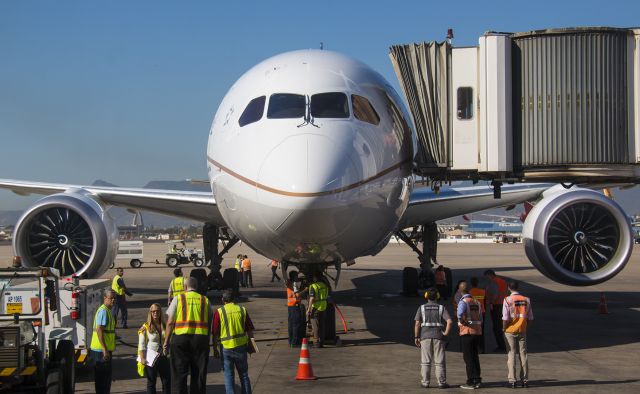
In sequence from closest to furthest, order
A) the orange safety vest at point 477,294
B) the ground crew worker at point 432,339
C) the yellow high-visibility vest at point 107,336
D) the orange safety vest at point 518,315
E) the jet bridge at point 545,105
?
the yellow high-visibility vest at point 107,336, the ground crew worker at point 432,339, the orange safety vest at point 518,315, the jet bridge at point 545,105, the orange safety vest at point 477,294

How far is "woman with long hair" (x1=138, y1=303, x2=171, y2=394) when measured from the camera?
8617 mm

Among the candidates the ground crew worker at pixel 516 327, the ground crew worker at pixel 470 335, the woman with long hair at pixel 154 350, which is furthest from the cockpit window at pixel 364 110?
the woman with long hair at pixel 154 350

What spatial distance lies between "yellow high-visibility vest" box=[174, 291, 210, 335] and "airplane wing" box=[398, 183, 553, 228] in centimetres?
961

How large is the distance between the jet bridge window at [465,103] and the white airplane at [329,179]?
0.88 m

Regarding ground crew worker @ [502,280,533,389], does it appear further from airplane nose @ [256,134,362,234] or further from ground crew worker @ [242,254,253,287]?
ground crew worker @ [242,254,253,287]

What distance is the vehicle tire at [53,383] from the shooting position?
8.03 metres

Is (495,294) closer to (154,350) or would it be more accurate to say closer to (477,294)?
(477,294)

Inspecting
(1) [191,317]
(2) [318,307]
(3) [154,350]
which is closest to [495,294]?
(2) [318,307]

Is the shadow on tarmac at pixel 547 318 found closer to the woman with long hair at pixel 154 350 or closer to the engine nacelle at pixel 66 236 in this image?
the woman with long hair at pixel 154 350

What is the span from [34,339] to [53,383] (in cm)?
66

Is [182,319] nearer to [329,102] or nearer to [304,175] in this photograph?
[304,175]

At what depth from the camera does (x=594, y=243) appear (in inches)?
630

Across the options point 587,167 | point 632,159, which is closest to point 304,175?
point 587,167

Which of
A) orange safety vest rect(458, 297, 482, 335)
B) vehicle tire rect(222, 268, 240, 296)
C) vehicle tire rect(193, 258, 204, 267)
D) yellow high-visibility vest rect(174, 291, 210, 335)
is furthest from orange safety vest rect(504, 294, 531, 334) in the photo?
vehicle tire rect(193, 258, 204, 267)
